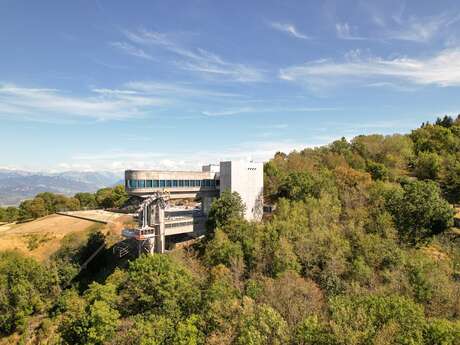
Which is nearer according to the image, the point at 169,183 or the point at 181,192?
the point at 169,183

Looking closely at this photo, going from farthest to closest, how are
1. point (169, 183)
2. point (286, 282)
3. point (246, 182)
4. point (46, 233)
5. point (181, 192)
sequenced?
1. point (46, 233)
2. point (246, 182)
3. point (181, 192)
4. point (169, 183)
5. point (286, 282)

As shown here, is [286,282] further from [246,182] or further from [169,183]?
[246,182]

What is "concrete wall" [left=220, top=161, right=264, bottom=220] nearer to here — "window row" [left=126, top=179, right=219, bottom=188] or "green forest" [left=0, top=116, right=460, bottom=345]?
"window row" [left=126, top=179, right=219, bottom=188]

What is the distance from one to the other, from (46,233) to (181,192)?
32.0 m

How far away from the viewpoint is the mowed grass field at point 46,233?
6038 cm

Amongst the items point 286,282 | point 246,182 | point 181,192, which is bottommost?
point 286,282

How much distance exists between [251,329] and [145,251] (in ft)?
100

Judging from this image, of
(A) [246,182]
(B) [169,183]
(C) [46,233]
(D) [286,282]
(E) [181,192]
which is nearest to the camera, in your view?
(D) [286,282]

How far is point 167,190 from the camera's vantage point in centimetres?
5456

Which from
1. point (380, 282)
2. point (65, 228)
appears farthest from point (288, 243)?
point (65, 228)

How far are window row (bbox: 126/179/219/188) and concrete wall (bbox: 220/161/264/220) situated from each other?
252cm

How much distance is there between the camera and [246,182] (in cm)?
6347

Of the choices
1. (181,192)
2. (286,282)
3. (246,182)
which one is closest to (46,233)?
(181,192)

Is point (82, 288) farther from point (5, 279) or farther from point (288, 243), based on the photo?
point (288, 243)
